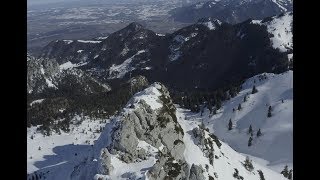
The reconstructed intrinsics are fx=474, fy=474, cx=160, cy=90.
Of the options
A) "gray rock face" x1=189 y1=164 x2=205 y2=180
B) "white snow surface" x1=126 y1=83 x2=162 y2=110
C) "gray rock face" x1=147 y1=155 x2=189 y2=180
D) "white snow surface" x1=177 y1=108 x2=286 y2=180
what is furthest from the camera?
"white snow surface" x1=126 y1=83 x2=162 y2=110

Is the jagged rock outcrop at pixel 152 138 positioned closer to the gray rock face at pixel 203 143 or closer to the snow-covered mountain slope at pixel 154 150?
the snow-covered mountain slope at pixel 154 150

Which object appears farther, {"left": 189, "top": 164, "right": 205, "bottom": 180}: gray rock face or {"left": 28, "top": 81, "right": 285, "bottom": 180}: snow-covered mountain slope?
{"left": 189, "top": 164, "right": 205, "bottom": 180}: gray rock face

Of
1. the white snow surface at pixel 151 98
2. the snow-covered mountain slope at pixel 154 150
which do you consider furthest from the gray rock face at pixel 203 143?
the white snow surface at pixel 151 98

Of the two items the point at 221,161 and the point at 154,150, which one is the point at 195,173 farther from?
the point at 221,161

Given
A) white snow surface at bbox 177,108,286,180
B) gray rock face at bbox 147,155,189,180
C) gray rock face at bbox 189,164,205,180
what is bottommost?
white snow surface at bbox 177,108,286,180

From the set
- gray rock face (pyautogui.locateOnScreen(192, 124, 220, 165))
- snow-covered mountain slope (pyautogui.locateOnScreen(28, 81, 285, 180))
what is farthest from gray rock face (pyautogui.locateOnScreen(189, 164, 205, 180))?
gray rock face (pyautogui.locateOnScreen(192, 124, 220, 165))

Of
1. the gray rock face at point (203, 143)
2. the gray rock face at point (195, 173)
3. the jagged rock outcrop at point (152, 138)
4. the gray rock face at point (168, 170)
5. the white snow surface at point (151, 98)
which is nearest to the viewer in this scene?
the gray rock face at point (168, 170)

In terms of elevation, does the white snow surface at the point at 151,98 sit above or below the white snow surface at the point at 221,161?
above

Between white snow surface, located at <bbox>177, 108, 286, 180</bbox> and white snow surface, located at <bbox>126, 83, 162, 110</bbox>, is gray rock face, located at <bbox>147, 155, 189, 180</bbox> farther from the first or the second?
white snow surface, located at <bbox>126, 83, 162, 110</bbox>

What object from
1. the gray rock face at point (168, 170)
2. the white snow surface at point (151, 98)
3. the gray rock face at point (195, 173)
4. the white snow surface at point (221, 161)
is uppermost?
the white snow surface at point (151, 98)

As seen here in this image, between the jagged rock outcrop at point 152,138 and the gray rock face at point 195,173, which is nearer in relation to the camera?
the jagged rock outcrop at point 152,138
